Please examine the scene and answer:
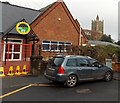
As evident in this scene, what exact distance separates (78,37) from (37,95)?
19740mm

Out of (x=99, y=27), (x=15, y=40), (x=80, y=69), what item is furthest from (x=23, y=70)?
(x=99, y=27)

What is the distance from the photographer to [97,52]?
17.6m

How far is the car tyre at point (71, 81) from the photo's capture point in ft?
33.0

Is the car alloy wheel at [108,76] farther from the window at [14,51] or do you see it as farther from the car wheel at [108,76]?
the window at [14,51]

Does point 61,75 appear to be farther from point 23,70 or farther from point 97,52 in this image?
point 97,52

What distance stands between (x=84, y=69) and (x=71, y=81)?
3.51ft

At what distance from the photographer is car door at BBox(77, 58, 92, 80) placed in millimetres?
10547

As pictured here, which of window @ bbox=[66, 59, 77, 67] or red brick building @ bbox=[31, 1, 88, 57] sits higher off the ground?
red brick building @ bbox=[31, 1, 88, 57]

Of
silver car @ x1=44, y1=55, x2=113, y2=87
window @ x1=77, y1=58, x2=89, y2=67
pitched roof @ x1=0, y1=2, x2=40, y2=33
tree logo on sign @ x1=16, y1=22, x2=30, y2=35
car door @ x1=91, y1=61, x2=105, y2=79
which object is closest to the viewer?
silver car @ x1=44, y1=55, x2=113, y2=87

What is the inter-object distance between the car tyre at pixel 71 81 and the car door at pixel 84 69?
1.29ft

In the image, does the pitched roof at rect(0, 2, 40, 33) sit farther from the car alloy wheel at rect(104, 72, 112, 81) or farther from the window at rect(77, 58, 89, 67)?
the car alloy wheel at rect(104, 72, 112, 81)

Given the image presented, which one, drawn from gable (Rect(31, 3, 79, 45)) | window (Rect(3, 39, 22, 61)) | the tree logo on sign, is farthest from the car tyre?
gable (Rect(31, 3, 79, 45))

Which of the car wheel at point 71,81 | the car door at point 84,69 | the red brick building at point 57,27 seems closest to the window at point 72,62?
the car door at point 84,69

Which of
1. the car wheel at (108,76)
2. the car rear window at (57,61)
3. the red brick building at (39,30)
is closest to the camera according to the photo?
the car rear window at (57,61)
